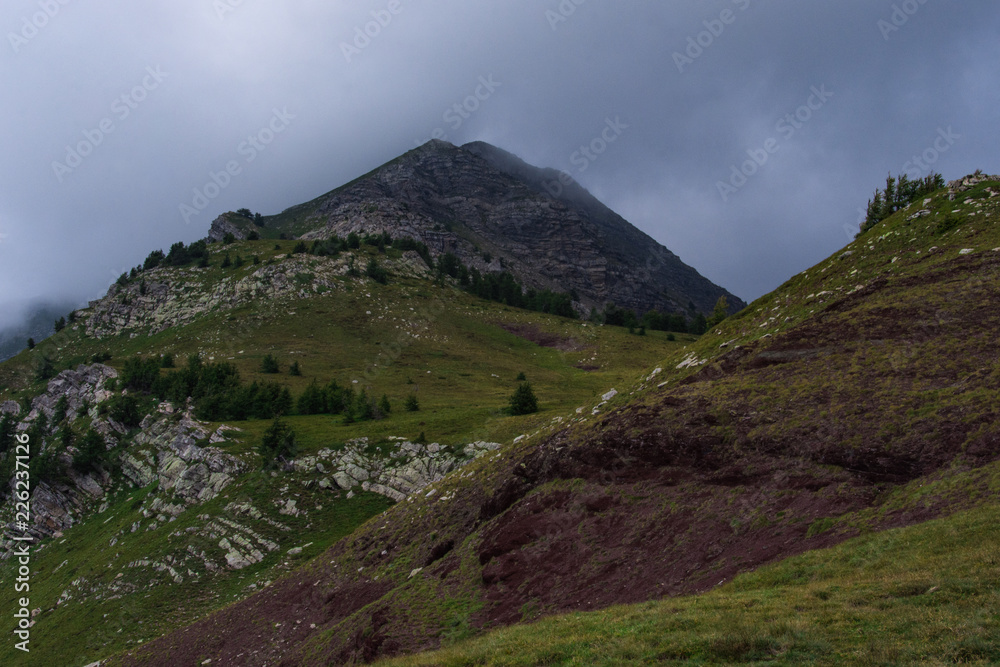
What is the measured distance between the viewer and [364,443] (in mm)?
49000

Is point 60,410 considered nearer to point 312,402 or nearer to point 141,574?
point 312,402

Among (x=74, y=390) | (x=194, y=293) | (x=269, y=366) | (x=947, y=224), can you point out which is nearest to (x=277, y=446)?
(x=269, y=366)

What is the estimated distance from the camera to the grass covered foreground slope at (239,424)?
119 ft

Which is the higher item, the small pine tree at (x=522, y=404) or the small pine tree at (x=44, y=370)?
the small pine tree at (x=44, y=370)

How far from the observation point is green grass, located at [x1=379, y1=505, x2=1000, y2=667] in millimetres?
10219

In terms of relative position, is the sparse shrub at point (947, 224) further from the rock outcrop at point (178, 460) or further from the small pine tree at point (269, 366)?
the small pine tree at point (269, 366)

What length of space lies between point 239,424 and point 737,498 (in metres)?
54.0

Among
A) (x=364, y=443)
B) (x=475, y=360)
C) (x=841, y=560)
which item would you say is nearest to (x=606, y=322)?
(x=475, y=360)

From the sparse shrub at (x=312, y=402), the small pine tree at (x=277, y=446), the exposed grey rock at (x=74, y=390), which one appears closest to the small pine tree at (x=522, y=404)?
the small pine tree at (x=277, y=446)

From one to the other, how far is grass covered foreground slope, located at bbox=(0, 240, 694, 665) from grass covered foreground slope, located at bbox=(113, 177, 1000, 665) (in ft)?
24.5

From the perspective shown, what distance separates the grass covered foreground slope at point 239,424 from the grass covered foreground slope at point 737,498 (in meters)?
7.47

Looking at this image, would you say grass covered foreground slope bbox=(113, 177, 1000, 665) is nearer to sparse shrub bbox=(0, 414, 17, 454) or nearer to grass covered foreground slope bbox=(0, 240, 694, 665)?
grass covered foreground slope bbox=(0, 240, 694, 665)

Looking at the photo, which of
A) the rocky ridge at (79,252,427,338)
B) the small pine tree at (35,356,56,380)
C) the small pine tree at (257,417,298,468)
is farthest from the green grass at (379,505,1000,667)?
the rocky ridge at (79,252,427,338)

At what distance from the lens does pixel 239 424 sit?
57344mm
